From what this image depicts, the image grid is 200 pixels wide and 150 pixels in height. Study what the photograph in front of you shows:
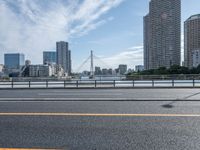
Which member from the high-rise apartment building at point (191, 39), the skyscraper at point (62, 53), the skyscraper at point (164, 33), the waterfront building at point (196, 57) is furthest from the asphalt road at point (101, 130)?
the skyscraper at point (62, 53)

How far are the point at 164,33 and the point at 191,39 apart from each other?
26770 millimetres

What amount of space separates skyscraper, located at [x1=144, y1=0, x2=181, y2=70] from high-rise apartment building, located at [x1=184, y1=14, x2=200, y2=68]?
15622 mm

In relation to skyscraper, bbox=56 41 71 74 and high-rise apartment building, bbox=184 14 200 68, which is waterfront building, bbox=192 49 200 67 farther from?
skyscraper, bbox=56 41 71 74

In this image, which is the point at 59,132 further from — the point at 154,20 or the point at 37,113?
the point at 154,20

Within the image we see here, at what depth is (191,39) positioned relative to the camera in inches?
4906

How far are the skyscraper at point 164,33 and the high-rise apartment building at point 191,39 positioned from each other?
15.6 meters

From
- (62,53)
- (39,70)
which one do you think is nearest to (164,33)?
(39,70)

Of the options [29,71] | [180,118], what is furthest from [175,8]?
[180,118]

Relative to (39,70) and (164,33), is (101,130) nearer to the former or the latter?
(164,33)

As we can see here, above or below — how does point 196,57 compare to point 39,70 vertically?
above

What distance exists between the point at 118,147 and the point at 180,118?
367cm

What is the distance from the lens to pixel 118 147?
5398mm

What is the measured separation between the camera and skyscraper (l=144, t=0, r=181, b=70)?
102 metres

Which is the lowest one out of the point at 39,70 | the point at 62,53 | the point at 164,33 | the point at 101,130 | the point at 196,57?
the point at 101,130
